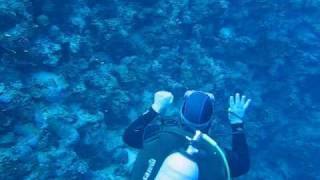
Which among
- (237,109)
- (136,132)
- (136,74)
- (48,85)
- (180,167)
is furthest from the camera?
(136,74)

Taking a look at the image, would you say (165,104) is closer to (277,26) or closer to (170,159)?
(170,159)

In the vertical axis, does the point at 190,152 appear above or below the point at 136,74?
above

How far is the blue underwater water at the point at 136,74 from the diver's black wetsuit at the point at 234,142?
1.85m

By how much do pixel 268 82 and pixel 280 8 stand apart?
5.92ft

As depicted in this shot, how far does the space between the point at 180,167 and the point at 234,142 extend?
124cm

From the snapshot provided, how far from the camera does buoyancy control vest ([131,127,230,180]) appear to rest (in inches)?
113

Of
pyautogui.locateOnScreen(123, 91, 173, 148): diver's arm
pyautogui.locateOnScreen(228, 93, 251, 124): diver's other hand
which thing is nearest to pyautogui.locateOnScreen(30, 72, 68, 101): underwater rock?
pyautogui.locateOnScreen(123, 91, 173, 148): diver's arm

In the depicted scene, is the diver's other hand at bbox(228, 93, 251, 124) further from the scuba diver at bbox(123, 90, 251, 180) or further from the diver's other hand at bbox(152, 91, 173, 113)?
the diver's other hand at bbox(152, 91, 173, 113)

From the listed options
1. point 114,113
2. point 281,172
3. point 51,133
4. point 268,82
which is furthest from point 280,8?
point 51,133

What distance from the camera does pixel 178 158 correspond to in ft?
9.41

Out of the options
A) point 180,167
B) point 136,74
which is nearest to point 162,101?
point 180,167

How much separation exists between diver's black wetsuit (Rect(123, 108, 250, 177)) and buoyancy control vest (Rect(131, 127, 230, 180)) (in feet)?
2.02

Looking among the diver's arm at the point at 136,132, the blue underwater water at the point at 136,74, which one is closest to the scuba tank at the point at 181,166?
the diver's arm at the point at 136,132

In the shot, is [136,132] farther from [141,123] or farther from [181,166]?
[181,166]
